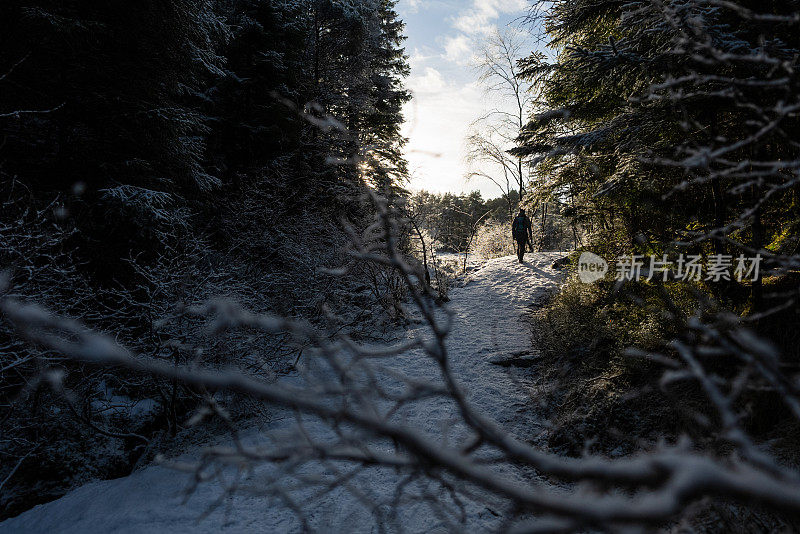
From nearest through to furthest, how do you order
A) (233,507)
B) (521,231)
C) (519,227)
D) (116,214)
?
(233,507) < (116,214) < (521,231) < (519,227)

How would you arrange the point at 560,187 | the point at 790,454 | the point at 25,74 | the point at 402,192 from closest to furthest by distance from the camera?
the point at 790,454 < the point at 25,74 < the point at 560,187 < the point at 402,192

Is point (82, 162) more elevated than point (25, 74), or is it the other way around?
point (25, 74)

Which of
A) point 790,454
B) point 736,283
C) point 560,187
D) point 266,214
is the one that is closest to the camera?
point 790,454

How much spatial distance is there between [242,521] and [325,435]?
1564 mm

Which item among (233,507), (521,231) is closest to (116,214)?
(233,507)

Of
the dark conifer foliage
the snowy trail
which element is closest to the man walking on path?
the dark conifer foliage

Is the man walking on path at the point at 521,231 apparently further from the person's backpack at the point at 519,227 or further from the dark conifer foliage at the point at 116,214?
the dark conifer foliage at the point at 116,214

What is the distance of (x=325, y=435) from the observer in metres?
5.05

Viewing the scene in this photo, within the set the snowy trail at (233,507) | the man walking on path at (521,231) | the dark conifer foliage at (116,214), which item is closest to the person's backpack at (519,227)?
the man walking on path at (521,231)

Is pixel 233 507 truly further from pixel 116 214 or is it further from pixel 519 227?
pixel 519 227

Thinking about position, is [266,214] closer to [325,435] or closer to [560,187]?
[325,435]

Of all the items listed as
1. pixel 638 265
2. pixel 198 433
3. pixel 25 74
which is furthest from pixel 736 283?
pixel 25 74

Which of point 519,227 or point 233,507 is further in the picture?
point 519,227

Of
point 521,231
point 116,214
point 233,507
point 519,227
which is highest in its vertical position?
point 519,227
